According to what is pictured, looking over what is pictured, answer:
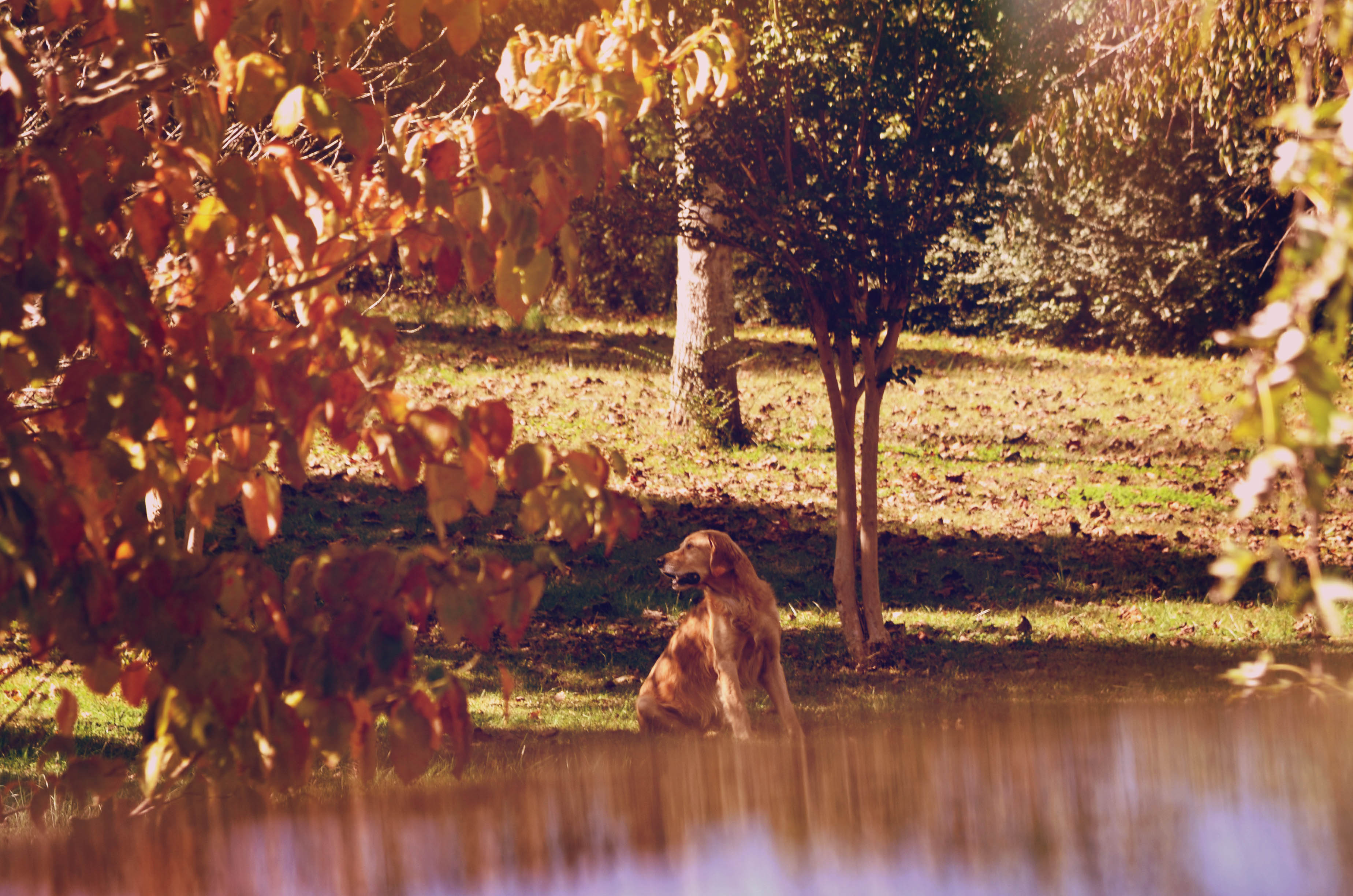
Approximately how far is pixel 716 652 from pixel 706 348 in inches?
385

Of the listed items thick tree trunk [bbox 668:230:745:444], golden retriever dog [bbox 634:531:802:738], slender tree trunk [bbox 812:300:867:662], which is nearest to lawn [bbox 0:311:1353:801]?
slender tree trunk [bbox 812:300:867:662]

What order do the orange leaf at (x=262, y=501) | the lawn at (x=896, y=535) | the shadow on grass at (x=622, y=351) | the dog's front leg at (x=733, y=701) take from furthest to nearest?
the shadow on grass at (x=622, y=351) < the lawn at (x=896, y=535) < the dog's front leg at (x=733, y=701) < the orange leaf at (x=262, y=501)

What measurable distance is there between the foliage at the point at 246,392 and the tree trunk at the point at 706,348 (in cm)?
1241

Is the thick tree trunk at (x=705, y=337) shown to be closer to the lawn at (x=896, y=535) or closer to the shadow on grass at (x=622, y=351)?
the lawn at (x=896, y=535)

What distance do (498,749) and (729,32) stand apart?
4.53 m

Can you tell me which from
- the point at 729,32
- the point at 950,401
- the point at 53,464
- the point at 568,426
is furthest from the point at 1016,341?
the point at 53,464

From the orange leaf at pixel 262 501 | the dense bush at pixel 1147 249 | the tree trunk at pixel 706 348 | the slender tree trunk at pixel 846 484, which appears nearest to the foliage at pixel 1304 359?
the orange leaf at pixel 262 501

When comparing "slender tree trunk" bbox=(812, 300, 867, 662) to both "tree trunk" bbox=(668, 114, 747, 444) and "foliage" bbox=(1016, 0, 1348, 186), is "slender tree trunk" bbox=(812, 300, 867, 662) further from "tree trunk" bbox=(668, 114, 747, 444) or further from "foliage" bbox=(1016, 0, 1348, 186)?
"tree trunk" bbox=(668, 114, 747, 444)

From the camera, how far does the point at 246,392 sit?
7.75 ft

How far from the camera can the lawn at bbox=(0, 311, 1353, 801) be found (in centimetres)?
801

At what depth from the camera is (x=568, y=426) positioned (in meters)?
15.5

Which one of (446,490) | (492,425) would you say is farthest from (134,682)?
(492,425)

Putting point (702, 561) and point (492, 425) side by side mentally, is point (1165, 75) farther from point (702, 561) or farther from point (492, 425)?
point (492, 425)

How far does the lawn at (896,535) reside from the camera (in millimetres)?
8008
